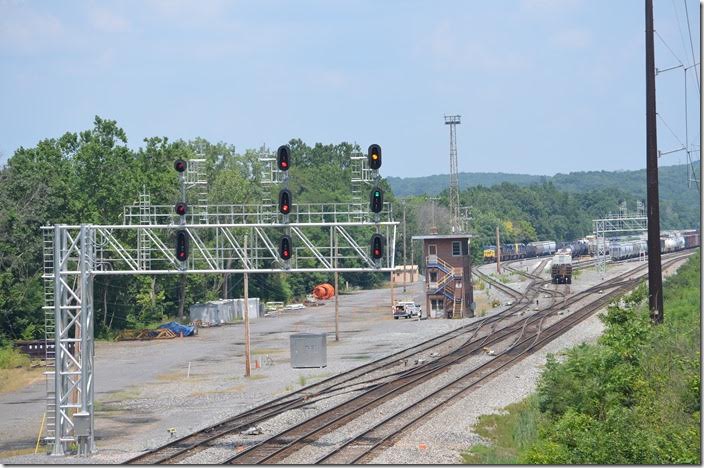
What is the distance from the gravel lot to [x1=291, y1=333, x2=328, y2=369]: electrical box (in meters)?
0.76

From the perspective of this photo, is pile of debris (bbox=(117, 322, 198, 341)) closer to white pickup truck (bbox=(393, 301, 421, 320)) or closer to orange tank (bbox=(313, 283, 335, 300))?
white pickup truck (bbox=(393, 301, 421, 320))

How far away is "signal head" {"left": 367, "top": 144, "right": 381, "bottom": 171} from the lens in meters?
26.5

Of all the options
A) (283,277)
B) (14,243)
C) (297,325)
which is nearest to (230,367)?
(14,243)

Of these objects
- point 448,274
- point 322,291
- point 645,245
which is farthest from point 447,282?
point 645,245

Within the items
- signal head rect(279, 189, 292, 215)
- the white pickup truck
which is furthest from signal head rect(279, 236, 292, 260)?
the white pickup truck

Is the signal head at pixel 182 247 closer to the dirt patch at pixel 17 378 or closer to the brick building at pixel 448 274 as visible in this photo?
the dirt patch at pixel 17 378

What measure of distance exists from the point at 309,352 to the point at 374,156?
79.5ft

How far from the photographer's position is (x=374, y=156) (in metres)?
26.6

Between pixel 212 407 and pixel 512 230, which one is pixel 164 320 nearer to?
pixel 212 407

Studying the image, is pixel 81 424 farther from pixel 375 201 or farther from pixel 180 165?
pixel 375 201

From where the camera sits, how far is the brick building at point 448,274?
72.5 meters

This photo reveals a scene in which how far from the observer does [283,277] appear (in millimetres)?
102812

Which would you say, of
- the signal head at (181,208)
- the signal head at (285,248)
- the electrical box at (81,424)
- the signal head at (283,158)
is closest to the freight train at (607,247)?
the signal head at (285,248)

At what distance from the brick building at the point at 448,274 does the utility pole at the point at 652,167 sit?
39.3 meters
